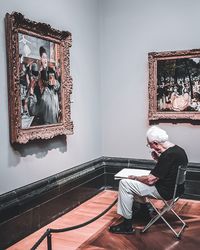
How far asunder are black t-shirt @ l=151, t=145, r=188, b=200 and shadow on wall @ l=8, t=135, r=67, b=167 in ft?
5.33

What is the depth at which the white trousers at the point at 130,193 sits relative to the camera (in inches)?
189

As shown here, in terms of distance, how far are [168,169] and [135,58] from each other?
2.70 m

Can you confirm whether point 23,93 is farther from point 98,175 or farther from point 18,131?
point 98,175

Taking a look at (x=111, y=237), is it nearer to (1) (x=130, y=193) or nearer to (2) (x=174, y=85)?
(1) (x=130, y=193)

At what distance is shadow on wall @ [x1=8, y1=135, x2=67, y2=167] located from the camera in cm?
454

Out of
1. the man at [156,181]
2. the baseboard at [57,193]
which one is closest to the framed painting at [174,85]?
the baseboard at [57,193]

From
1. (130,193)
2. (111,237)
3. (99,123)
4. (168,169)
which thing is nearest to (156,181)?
(168,169)

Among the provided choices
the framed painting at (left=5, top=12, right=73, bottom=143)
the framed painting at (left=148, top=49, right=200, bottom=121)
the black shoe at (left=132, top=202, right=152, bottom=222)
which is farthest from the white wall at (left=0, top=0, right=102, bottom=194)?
the black shoe at (left=132, top=202, right=152, bottom=222)

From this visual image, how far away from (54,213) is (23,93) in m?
1.94

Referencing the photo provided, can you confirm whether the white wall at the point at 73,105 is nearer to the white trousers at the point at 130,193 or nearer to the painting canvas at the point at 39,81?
the painting canvas at the point at 39,81

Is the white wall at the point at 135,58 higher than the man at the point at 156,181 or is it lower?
higher

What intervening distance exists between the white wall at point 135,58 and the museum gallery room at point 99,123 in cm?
2

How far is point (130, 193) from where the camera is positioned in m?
4.86

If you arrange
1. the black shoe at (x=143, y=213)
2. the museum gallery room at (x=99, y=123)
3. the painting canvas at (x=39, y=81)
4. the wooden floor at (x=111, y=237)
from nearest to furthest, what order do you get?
the wooden floor at (x=111, y=237) → the museum gallery room at (x=99, y=123) → the painting canvas at (x=39, y=81) → the black shoe at (x=143, y=213)
